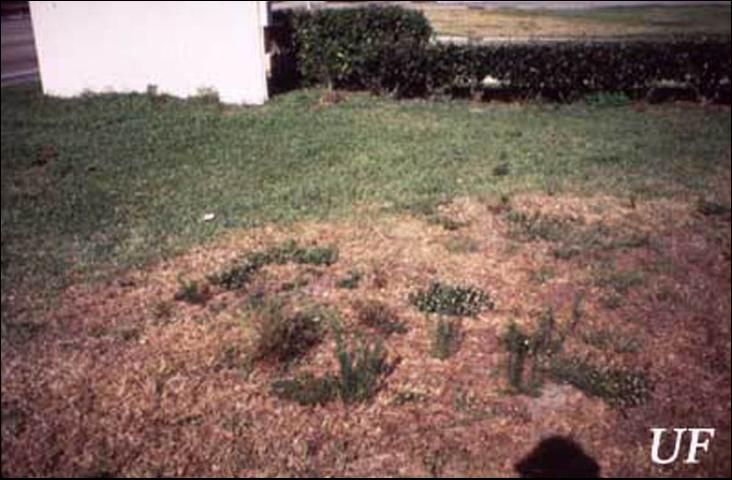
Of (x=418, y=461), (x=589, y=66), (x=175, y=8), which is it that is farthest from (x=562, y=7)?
(x=418, y=461)

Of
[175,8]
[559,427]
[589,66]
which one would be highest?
[175,8]

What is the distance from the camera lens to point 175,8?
48.3 feet

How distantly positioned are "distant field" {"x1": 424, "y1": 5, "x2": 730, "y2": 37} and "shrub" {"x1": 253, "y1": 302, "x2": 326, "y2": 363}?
1917 centimetres

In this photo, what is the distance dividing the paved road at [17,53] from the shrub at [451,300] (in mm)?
14795

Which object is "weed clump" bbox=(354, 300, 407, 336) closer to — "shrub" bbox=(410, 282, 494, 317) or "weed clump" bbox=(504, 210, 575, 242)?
"shrub" bbox=(410, 282, 494, 317)

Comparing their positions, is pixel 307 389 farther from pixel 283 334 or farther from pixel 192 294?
pixel 192 294

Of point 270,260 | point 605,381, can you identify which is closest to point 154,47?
point 270,260

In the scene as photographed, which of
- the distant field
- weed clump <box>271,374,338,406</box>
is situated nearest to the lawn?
weed clump <box>271,374,338,406</box>

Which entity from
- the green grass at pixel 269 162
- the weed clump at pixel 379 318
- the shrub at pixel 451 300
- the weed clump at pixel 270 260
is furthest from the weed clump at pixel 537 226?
the weed clump at pixel 379 318

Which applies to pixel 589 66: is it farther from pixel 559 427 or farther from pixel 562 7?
pixel 562 7

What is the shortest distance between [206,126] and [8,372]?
8.12 meters

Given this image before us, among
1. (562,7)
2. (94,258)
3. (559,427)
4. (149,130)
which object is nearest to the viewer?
(559,427)

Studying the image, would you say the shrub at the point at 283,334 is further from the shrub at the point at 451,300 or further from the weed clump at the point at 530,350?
the weed clump at the point at 530,350

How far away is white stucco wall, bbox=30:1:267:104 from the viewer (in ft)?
48.0
